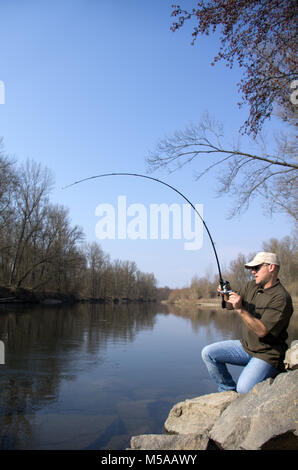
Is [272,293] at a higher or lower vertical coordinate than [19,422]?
higher

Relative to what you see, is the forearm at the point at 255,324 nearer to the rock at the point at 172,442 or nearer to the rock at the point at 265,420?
the rock at the point at 265,420

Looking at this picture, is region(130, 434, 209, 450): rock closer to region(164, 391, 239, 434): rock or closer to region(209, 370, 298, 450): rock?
region(209, 370, 298, 450): rock

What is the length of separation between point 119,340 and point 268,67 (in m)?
8.83

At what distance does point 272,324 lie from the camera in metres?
3.46

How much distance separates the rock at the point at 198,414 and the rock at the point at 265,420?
17.2 inches

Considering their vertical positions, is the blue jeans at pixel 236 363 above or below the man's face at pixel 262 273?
below

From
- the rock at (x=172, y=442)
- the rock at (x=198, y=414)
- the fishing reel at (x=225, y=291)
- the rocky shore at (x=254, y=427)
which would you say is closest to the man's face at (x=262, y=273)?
the fishing reel at (x=225, y=291)

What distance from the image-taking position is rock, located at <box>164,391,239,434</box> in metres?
3.84

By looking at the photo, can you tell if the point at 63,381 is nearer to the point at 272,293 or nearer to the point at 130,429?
the point at 130,429

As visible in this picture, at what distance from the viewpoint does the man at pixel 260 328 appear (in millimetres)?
3484

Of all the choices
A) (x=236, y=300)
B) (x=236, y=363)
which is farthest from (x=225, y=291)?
(x=236, y=363)
